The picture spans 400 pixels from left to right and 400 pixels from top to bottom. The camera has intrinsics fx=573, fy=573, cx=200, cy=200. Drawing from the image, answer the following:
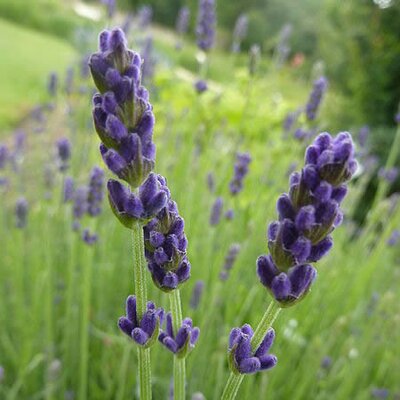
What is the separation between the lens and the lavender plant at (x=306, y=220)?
2.18 feet

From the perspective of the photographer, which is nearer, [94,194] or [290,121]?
[94,194]

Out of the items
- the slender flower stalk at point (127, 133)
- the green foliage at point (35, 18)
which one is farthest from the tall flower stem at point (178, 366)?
the green foliage at point (35, 18)

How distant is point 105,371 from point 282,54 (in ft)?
6.06

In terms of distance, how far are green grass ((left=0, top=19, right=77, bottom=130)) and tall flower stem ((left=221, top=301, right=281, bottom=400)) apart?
6780mm

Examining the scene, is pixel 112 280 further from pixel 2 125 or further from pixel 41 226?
pixel 2 125

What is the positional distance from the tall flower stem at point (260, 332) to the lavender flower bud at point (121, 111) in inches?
9.5

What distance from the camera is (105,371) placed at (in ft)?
6.90

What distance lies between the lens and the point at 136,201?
718 millimetres

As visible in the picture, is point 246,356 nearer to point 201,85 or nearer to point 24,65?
point 201,85

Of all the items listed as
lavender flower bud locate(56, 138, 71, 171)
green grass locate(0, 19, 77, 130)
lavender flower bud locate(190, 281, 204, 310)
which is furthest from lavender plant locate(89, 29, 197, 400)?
green grass locate(0, 19, 77, 130)

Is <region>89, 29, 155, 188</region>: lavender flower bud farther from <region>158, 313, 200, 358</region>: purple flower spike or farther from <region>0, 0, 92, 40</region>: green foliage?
<region>0, 0, 92, 40</region>: green foliage

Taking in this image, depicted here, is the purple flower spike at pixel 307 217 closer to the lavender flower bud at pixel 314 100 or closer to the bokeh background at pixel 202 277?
the bokeh background at pixel 202 277

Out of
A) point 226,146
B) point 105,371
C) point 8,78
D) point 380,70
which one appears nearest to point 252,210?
point 105,371

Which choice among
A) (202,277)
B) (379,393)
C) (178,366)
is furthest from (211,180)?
(178,366)
